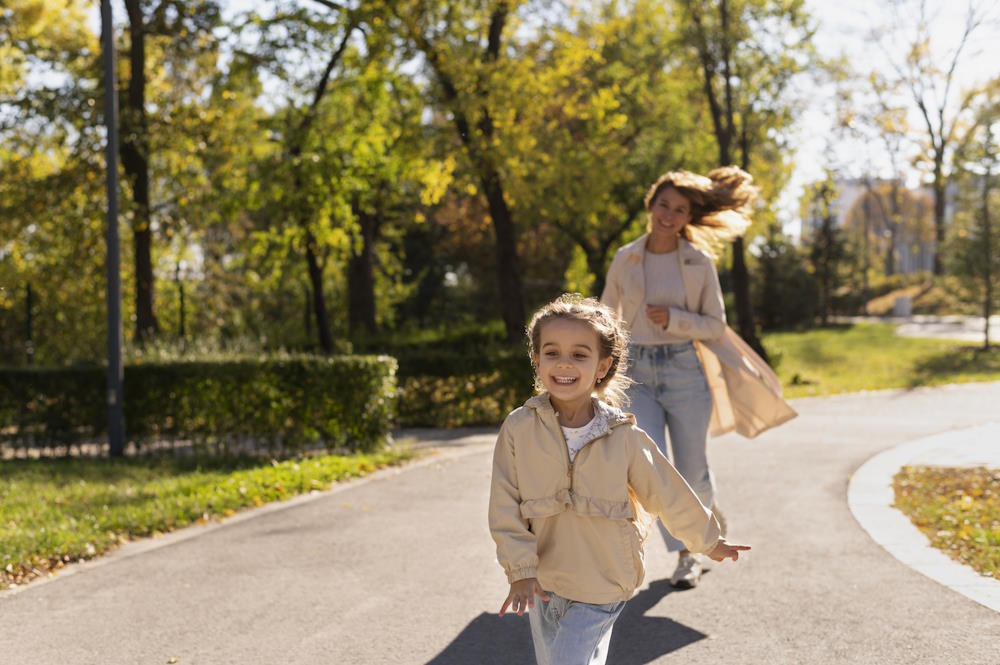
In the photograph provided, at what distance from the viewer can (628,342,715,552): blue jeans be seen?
5.59m

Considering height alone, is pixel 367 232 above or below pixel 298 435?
above

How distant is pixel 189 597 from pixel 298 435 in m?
6.20

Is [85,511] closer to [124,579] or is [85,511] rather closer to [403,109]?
[124,579]

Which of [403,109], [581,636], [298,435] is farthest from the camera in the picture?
[403,109]

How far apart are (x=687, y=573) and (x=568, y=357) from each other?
9.46 ft

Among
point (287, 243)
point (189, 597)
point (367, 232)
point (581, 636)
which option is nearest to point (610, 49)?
point (367, 232)

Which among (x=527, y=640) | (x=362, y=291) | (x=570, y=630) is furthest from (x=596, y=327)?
(x=362, y=291)

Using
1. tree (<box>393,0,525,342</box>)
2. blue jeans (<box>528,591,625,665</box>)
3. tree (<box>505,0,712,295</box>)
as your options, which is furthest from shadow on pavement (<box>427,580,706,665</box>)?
tree (<box>505,0,712,295</box>)

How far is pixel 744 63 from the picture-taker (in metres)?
25.8

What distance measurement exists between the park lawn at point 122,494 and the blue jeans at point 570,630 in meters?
4.18

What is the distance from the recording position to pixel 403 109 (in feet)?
61.2

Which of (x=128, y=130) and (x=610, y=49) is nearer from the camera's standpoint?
(x=128, y=130)

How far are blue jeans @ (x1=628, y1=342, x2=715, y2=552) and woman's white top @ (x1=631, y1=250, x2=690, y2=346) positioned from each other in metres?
0.05

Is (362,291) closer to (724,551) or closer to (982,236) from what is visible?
(982,236)
